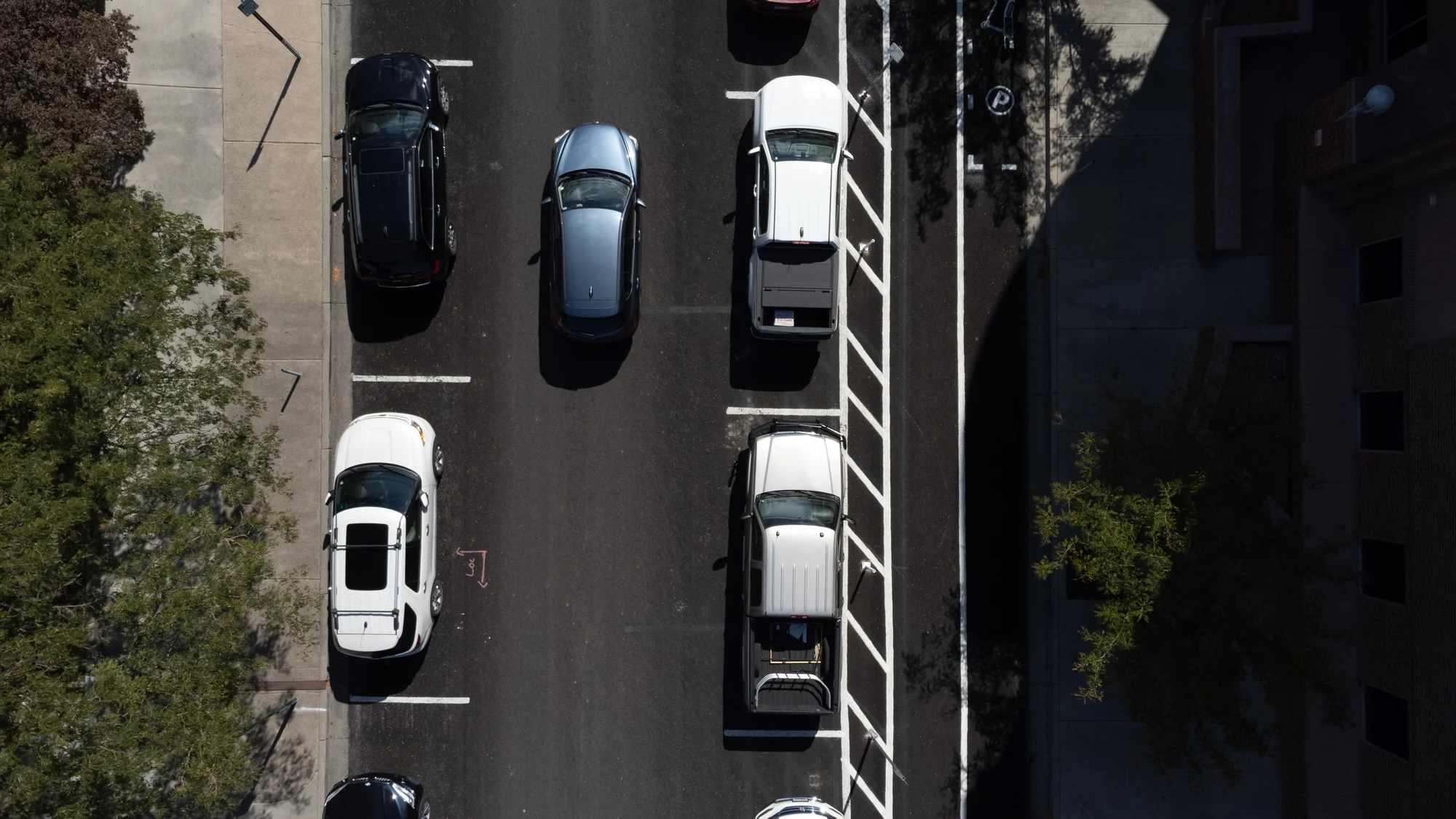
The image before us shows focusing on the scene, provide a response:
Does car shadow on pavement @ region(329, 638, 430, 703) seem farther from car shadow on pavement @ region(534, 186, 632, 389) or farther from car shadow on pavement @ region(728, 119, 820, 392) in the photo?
car shadow on pavement @ region(728, 119, 820, 392)

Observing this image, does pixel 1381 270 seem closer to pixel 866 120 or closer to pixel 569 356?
pixel 866 120

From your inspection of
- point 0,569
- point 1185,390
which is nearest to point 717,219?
point 1185,390

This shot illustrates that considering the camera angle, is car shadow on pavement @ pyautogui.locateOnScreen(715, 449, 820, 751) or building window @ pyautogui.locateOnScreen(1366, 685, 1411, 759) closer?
building window @ pyautogui.locateOnScreen(1366, 685, 1411, 759)

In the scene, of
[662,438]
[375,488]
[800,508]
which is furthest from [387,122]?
[800,508]

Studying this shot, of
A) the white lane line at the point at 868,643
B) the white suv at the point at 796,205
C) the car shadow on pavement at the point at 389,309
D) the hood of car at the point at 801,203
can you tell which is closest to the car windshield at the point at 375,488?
the car shadow on pavement at the point at 389,309

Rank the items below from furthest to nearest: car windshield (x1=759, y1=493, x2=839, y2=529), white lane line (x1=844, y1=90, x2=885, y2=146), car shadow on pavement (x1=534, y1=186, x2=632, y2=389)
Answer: white lane line (x1=844, y1=90, x2=885, y2=146) < car shadow on pavement (x1=534, y1=186, x2=632, y2=389) < car windshield (x1=759, y1=493, x2=839, y2=529)

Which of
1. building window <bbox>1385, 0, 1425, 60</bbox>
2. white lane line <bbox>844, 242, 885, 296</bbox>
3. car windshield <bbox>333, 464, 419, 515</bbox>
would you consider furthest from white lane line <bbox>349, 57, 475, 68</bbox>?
building window <bbox>1385, 0, 1425, 60</bbox>

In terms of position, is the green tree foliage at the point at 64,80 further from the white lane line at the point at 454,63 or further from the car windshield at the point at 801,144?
the car windshield at the point at 801,144
